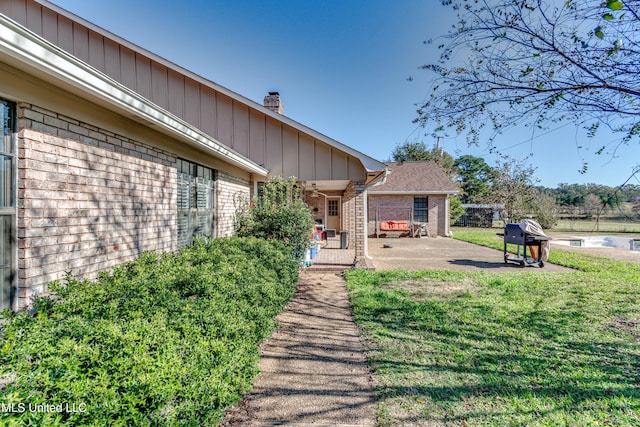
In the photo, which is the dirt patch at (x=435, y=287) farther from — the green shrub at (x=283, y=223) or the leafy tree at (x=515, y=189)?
the leafy tree at (x=515, y=189)

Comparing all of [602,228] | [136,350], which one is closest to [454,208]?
[602,228]

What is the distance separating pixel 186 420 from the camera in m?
1.68

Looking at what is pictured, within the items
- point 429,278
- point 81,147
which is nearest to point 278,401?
point 81,147

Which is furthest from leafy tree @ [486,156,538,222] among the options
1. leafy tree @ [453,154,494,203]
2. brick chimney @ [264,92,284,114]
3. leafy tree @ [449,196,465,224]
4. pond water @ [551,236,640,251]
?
brick chimney @ [264,92,284,114]

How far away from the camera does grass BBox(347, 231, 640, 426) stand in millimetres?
2586

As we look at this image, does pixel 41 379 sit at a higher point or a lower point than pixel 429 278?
higher

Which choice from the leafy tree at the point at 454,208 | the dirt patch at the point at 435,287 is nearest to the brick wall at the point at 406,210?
the leafy tree at the point at 454,208

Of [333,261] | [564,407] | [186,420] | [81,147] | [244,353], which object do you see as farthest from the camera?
[333,261]

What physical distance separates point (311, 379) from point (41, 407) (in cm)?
239

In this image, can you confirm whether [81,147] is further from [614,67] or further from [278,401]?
[614,67]

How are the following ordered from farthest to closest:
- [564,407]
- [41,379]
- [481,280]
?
[481,280]
[564,407]
[41,379]

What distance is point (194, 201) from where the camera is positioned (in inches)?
225

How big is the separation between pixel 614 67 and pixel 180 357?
5150 mm

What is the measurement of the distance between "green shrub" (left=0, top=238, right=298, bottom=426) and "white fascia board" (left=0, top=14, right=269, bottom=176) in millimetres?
1779
